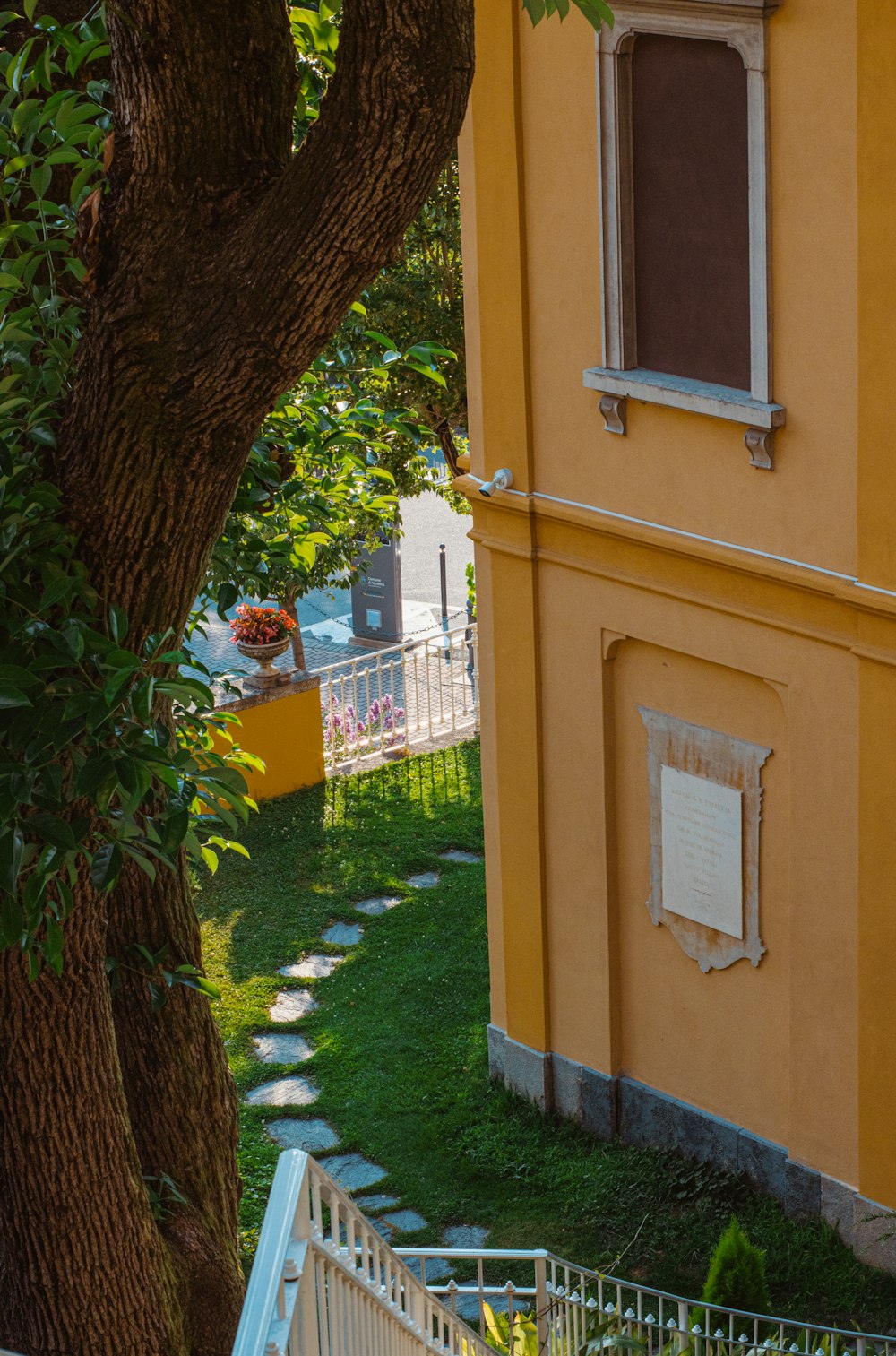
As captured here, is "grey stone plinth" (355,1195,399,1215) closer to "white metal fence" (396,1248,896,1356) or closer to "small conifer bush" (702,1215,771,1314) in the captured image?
"white metal fence" (396,1248,896,1356)

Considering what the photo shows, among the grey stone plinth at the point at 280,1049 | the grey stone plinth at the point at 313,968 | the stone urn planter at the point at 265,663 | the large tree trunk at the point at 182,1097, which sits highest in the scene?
the large tree trunk at the point at 182,1097

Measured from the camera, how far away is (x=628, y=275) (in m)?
9.00

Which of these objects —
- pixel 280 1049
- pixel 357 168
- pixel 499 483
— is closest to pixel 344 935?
pixel 280 1049

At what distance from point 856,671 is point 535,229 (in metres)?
2.99

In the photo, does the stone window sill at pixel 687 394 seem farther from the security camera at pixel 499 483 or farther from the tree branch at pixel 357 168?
the tree branch at pixel 357 168

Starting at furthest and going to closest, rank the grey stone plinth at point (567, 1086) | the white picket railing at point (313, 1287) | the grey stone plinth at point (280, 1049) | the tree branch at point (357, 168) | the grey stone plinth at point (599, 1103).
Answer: the grey stone plinth at point (280, 1049)
the grey stone plinth at point (567, 1086)
the grey stone plinth at point (599, 1103)
the tree branch at point (357, 168)
the white picket railing at point (313, 1287)

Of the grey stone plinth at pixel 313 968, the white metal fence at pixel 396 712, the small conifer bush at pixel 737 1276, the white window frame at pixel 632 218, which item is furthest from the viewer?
the white metal fence at pixel 396 712

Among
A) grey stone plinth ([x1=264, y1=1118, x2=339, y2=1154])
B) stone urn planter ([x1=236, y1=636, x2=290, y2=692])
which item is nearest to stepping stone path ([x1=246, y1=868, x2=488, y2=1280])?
grey stone plinth ([x1=264, y1=1118, x2=339, y2=1154])

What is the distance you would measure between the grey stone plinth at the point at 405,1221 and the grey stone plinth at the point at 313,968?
3123mm

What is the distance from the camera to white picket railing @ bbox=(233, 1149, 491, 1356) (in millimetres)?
3309

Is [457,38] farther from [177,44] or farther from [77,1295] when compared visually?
[77,1295]

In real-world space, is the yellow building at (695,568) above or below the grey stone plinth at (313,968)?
above

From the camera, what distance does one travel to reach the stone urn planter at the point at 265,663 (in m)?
15.7

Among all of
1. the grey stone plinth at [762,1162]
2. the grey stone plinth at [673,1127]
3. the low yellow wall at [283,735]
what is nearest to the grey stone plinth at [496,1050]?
the grey stone plinth at [673,1127]
